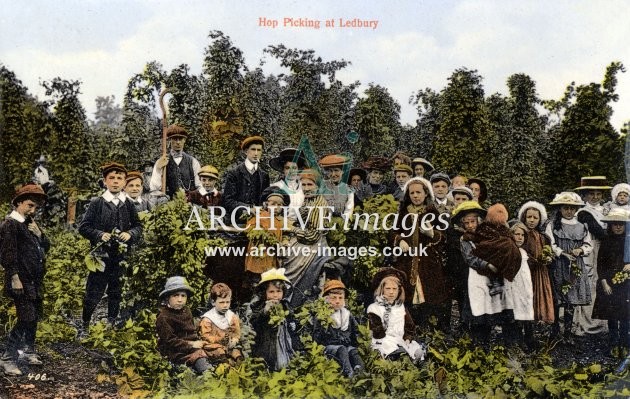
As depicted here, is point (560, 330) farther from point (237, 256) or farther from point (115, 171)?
point (115, 171)

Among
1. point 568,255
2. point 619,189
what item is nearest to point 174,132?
point 568,255

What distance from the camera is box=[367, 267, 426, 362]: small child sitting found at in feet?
15.8

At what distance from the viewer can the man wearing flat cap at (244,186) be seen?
4.87 metres

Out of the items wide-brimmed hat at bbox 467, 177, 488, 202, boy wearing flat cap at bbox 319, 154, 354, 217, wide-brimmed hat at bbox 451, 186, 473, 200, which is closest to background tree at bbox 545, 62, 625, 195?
wide-brimmed hat at bbox 467, 177, 488, 202

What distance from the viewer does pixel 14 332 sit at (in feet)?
15.8

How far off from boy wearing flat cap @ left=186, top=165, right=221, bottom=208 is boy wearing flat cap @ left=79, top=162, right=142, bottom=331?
0.48 metres

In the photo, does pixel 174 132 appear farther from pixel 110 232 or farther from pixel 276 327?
pixel 276 327

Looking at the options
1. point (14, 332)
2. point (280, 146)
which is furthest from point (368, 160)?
point (14, 332)

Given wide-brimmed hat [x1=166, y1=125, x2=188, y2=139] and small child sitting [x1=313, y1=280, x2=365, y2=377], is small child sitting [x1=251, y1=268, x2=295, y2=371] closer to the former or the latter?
small child sitting [x1=313, y1=280, x2=365, y2=377]

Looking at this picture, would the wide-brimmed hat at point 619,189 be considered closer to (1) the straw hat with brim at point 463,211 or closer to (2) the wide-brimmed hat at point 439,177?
(1) the straw hat with brim at point 463,211

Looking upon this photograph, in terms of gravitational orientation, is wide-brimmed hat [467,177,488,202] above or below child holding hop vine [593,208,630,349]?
above

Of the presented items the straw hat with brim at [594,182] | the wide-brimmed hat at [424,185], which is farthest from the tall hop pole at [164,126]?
the straw hat with brim at [594,182]

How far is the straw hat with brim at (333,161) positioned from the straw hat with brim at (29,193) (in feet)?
7.37

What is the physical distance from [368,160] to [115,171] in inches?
80.5
